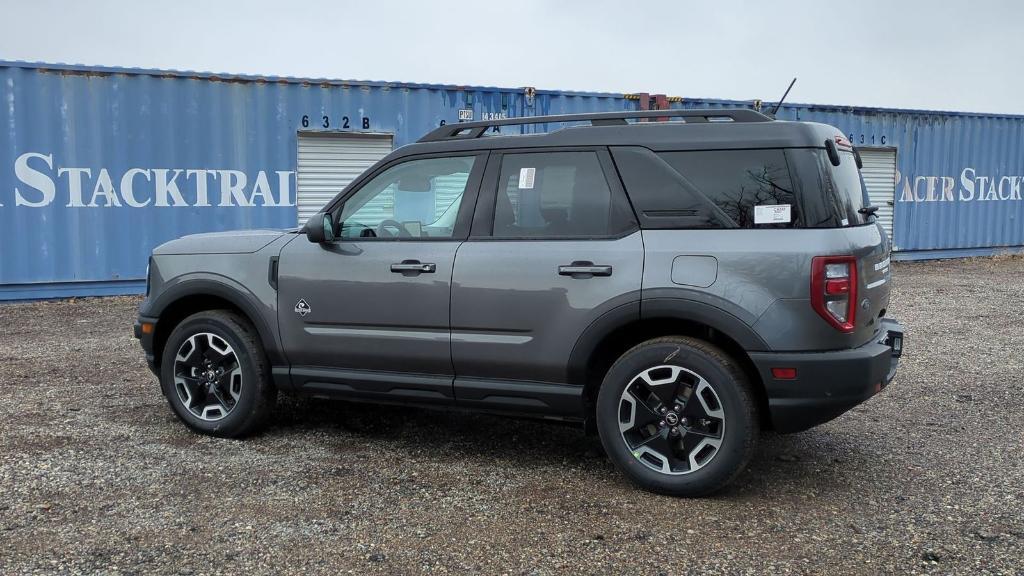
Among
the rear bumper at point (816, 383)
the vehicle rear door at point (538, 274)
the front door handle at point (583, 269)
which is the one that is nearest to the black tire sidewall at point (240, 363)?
the vehicle rear door at point (538, 274)

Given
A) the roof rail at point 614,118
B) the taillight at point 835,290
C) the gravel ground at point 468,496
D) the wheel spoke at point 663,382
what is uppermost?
the roof rail at point 614,118

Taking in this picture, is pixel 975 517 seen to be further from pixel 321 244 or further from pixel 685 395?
pixel 321 244

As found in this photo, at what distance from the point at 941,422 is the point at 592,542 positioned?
3032mm

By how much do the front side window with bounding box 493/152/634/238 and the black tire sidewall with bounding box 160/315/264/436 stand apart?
1639 millimetres

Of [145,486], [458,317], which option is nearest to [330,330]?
[458,317]

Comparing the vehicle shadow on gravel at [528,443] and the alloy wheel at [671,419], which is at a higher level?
the alloy wheel at [671,419]

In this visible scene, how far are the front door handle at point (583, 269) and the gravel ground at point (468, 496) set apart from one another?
104 cm

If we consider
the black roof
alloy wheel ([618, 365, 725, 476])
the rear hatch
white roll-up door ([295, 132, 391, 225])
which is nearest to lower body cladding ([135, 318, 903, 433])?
the rear hatch

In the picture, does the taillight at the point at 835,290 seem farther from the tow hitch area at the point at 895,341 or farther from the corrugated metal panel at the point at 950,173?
the corrugated metal panel at the point at 950,173

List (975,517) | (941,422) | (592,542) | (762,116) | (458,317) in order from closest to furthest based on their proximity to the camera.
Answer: (592,542), (975,517), (762,116), (458,317), (941,422)

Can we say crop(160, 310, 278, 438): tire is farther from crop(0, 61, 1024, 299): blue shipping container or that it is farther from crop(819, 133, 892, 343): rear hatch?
crop(0, 61, 1024, 299): blue shipping container

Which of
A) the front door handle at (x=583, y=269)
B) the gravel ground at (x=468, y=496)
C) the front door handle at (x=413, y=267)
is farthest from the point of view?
the front door handle at (x=413, y=267)

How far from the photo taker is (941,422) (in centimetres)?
542

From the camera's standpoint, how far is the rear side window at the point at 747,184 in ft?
12.7
